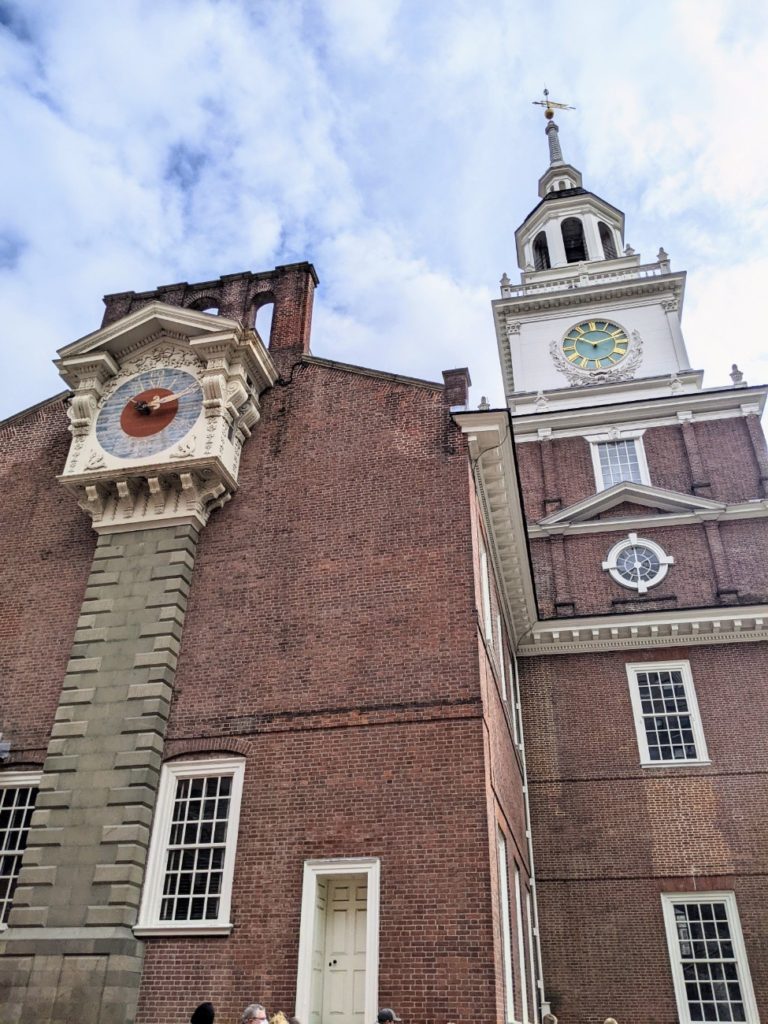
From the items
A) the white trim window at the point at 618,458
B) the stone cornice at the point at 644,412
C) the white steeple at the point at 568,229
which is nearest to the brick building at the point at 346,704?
the white trim window at the point at 618,458

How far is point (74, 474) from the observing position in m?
16.1

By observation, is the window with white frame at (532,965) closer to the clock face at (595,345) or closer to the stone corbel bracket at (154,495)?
the stone corbel bracket at (154,495)

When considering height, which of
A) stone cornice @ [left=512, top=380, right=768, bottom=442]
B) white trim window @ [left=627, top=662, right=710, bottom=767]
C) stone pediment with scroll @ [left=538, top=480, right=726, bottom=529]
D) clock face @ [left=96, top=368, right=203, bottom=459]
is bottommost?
white trim window @ [left=627, top=662, right=710, bottom=767]

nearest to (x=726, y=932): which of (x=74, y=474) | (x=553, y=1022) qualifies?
(x=553, y=1022)

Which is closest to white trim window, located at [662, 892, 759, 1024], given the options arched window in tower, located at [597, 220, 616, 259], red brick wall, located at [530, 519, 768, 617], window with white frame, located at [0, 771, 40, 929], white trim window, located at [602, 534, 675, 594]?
red brick wall, located at [530, 519, 768, 617]

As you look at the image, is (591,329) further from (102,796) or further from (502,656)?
(102,796)

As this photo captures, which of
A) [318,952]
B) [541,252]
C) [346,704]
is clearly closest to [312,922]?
[318,952]

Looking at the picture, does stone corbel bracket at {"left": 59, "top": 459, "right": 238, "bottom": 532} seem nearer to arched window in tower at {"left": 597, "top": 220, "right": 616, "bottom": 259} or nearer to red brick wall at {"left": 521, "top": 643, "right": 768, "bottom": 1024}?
red brick wall at {"left": 521, "top": 643, "right": 768, "bottom": 1024}

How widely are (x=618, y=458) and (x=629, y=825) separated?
477 inches

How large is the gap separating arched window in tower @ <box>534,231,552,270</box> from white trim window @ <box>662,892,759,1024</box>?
2703 centimetres

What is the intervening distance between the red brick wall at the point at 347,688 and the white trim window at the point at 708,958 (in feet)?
31.7

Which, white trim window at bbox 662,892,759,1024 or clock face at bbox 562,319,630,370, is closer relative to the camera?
white trim window at bbox 662,892,759,1024

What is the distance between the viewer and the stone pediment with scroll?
24.9 m

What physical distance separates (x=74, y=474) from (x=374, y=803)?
870 centimetres
